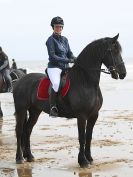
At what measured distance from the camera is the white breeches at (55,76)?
9.05m

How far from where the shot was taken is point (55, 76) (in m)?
9.13

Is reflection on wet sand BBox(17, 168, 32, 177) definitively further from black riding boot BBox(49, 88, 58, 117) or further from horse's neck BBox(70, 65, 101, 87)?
horse's neck BBox(70, 65, 101, 87)

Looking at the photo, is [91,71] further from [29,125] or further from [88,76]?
[29,125]

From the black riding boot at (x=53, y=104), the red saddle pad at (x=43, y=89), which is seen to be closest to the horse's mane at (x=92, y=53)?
the black riding boot at (x=53, y=104)

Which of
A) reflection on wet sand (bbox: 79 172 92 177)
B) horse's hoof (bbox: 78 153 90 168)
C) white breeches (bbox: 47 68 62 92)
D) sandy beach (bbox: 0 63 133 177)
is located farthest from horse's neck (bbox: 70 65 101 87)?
reflection on wet sand (bbox: 79 172 92 177)

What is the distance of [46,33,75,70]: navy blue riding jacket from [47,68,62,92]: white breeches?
0.44 feet

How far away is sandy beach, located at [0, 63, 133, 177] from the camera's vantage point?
336 inches

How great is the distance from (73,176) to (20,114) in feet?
7.86

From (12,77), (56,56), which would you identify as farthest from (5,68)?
(56,56)

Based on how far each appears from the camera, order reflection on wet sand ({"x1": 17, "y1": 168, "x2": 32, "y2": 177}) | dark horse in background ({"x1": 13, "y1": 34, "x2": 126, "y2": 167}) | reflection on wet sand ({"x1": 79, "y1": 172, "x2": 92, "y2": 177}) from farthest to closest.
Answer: dark horse in background ({"x1": 13, "y1": 34, "x2": 126, "y2": 167}) → reflection on wet sand ({"x1": 17, "y1": 168, "x2": 32, "y2": 177}) → reflection on wet sand ({"x1": 79, "y1": 172, "x2": 92, "y2": 177})

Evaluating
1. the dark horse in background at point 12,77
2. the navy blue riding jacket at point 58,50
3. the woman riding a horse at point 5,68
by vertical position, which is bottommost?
the dark horse in background at point 12,77

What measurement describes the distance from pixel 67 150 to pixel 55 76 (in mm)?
2216

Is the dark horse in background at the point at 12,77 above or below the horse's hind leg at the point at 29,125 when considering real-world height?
below

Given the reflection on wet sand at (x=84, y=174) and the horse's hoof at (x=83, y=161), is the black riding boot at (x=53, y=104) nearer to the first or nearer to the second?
the horse's hoof at (x=83, y=161)
